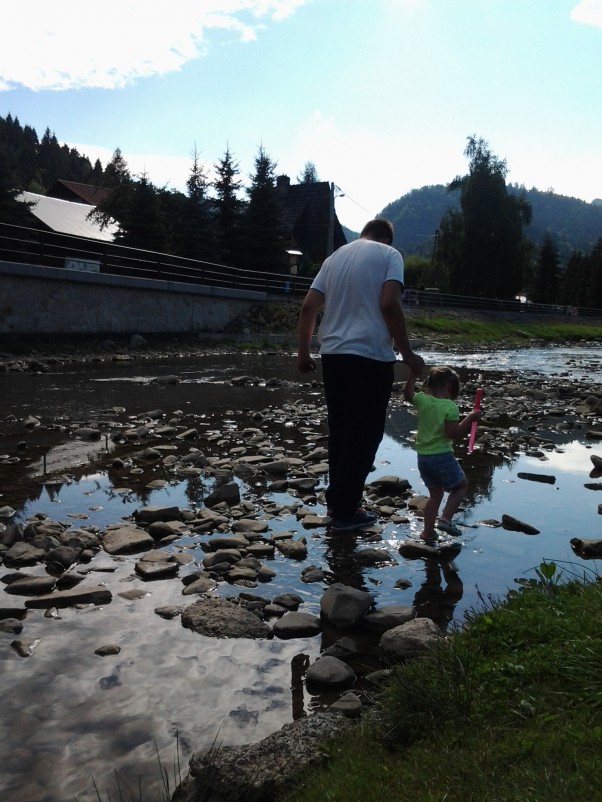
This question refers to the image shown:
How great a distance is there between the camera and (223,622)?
140 inches

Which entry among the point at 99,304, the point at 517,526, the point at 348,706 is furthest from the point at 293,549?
the point at 99,304

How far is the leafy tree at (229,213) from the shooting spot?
4100cm

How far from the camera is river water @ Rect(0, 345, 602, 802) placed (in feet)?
8.30

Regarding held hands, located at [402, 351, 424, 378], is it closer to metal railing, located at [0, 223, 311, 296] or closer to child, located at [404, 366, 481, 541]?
child, located at [404, 366, 481, 541]

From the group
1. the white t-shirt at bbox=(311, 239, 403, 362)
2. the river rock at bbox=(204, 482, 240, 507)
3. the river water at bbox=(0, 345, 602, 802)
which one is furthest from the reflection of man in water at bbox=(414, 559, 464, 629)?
the river rock at bbox=(204, 482, 240, 507)

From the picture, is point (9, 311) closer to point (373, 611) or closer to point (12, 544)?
point (12, 544)

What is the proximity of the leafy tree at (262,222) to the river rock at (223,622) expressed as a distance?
125 ft

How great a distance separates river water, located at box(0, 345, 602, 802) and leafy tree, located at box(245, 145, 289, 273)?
33.5m

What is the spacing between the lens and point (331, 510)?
5266 mm

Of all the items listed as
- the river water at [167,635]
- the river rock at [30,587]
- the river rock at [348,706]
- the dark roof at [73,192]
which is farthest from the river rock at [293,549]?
the dark roof at [73,192]

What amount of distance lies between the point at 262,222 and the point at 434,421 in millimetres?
37288

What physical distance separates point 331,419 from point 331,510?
68 cm

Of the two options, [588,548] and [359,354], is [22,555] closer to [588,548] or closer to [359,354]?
[359,354]

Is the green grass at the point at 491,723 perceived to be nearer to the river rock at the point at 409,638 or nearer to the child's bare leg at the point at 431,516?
the river rock at the point at 409,638
